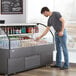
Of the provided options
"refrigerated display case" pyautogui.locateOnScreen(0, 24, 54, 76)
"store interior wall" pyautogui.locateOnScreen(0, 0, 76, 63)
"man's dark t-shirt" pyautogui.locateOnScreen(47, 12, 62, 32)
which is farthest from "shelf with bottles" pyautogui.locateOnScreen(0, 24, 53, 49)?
"man's dark t-shirt" pyautogui.locateOnScreen(47, 12, 62, 32)

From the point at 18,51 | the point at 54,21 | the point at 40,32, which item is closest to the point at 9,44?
the point at 18,51

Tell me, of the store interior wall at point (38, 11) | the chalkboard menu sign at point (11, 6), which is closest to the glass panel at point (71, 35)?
the store interior wall at point (38, 11)

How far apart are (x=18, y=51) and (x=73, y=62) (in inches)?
76.4

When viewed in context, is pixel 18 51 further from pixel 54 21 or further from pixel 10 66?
pixel 54 21

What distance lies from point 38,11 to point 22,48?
5.43ft

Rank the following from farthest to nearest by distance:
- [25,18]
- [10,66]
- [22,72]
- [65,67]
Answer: [25,18] < [65,67] < [22,72] < [10,66]

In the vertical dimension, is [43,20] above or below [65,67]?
above

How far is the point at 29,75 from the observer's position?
5449 millimetres

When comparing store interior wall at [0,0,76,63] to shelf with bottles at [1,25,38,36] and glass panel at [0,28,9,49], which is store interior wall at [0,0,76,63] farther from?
glass panel at [0,28,9,49]

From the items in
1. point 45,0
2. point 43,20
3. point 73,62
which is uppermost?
point 45,0

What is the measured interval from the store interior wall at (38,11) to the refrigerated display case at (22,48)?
0.29m

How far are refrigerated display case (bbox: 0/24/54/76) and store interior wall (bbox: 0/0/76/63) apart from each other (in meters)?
0.29

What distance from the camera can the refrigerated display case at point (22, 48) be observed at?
210 inches

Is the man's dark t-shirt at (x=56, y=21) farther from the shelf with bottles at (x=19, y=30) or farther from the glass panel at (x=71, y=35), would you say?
the glass panel at (x=71, y=35)
